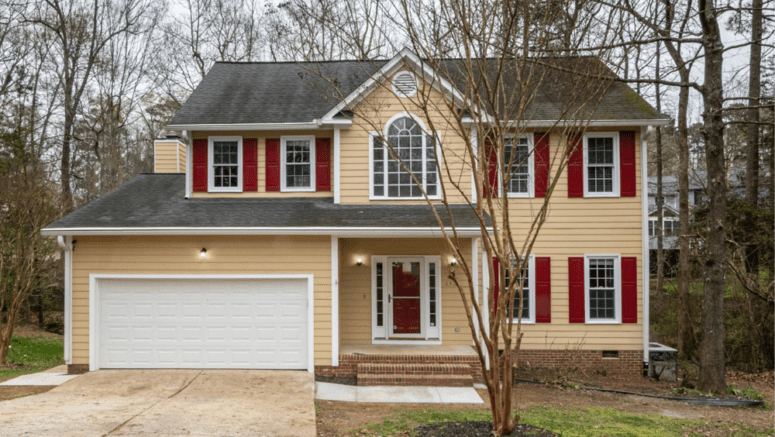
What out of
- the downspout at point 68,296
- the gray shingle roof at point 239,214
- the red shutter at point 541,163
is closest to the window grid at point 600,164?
the red shutter at point 541,163

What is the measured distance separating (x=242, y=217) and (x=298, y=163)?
6.95 ft

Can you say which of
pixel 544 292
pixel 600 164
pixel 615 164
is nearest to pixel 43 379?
pixel 544 292

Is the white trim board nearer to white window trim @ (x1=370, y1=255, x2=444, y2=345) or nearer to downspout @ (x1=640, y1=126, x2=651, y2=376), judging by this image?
white window trim @ (x1=370, y1=255, x2=444, y2=345)

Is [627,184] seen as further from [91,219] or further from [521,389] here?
[91,219]

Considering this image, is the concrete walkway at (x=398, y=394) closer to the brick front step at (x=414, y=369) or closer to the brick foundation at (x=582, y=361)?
the brick front step at (x=414, y=369)

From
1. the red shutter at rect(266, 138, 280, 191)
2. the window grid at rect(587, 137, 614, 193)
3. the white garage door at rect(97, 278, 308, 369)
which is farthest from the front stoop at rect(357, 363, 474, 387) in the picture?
the window grid at rect(587, 137, 614, 193)

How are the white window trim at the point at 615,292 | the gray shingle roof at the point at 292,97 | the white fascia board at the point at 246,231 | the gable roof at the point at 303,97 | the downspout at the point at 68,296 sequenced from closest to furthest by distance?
the white fascia board at the point at 246,231 < the downspout at the point at 68,296 < the gable roof at the point at 303,97 < the gray shingle roof at the point at 292,97 < the white window trim at the point at 615,292

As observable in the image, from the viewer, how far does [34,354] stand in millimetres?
16312

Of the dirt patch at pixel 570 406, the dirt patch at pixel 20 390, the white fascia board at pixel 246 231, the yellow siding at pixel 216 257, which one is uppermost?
the white fascia board at pixel 246 231

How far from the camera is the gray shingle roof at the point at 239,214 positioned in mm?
11484

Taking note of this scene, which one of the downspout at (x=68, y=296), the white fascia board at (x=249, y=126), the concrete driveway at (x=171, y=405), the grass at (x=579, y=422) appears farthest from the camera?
the white fascia board at (x=249, y=126)

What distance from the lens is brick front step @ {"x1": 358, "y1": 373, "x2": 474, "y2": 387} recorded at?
1105 centimetres

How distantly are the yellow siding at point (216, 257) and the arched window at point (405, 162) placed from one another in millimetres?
2058

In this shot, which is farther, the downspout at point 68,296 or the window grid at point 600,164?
the window grid at point 600,164
